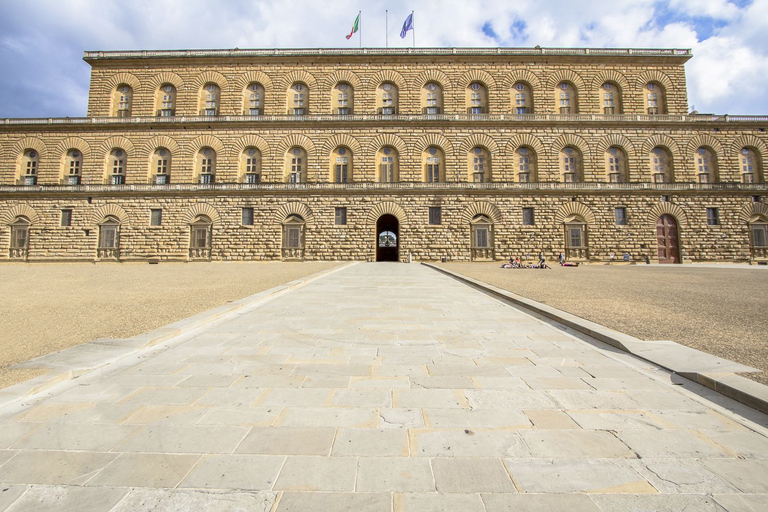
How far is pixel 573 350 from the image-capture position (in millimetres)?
3785

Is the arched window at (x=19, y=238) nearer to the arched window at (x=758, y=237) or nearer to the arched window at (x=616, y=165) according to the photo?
the arched window at (x=616, y=165)

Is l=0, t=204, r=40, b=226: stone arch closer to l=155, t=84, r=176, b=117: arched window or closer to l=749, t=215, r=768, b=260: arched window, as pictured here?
l=155, t=84, r=176, b=117: arched window

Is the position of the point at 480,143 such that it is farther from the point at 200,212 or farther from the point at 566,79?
the point at 200,212

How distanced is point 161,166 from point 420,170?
19.2m

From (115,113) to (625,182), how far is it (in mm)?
38446

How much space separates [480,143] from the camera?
938 inches

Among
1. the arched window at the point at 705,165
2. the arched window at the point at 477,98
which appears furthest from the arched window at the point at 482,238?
the arched window at the point at 705,165

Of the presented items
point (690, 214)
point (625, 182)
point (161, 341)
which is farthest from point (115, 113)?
point (690, 214)

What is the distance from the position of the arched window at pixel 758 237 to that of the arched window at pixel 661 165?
6.28m

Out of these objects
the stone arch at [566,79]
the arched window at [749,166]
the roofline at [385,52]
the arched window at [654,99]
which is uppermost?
the roofline at [385,52]

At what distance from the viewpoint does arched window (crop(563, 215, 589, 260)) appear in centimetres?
2319

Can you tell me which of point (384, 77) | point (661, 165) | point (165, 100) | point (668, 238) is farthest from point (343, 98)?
point (668, 238)

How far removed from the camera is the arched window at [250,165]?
24062 millimetres

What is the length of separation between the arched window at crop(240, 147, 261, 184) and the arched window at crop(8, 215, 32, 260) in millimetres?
15881
